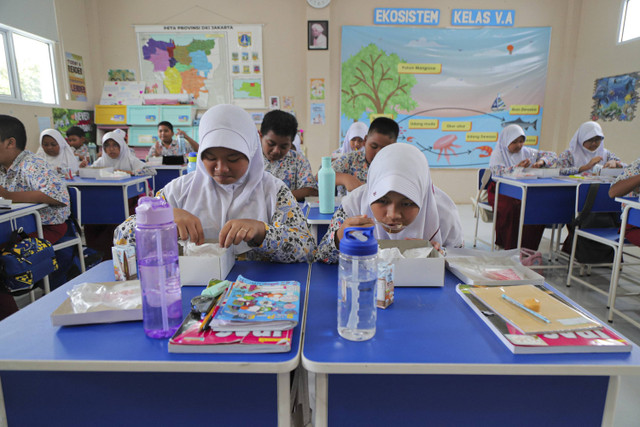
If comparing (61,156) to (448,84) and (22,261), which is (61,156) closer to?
(22,261)

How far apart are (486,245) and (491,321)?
3.64 m

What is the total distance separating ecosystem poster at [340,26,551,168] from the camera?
5.75m

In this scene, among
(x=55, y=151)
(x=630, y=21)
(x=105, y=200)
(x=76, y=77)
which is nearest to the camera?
(x=105, y=200)

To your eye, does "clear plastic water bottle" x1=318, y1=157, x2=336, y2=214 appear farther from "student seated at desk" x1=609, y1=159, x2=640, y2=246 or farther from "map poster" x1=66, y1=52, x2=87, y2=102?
"map poster" x1=66, y1=52, x2=87, y2=102

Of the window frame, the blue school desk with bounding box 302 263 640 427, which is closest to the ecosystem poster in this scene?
the window frame

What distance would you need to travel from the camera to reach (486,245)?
13.5 ft

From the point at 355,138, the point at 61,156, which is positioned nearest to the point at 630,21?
the point at 355,138

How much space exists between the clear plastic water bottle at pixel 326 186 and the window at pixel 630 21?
16.7ft

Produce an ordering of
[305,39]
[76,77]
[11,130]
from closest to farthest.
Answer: [11,130] → [76,77] → [305,39]

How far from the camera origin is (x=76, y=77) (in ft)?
18.3

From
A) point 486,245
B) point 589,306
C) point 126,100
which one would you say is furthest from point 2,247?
point 126,100

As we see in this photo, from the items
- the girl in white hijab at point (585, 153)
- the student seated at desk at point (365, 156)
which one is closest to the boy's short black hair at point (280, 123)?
the student seated at desk at point (365, 156)

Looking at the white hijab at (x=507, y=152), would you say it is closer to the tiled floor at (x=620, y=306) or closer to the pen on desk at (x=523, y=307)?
the tiled floor at (x=620, y=306)

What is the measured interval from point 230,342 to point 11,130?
2.60 m
